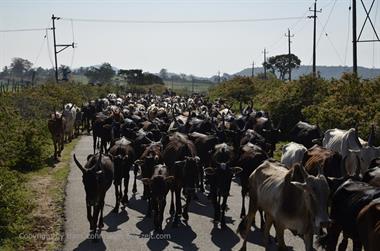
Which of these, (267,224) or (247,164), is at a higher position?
(247,164)

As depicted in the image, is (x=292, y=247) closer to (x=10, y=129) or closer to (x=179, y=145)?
(x=179, y=145)

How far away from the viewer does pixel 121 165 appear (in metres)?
13.1

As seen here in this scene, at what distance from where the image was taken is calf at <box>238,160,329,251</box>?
770cm

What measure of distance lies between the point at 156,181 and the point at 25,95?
18745mm

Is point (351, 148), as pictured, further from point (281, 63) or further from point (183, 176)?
point (281, 63)

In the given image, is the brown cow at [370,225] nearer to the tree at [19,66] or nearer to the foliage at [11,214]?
the foliage at [11,214]

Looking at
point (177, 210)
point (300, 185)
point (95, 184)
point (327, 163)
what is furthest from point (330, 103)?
point (300, 185)

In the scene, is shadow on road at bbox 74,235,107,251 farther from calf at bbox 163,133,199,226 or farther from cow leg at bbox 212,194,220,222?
cow leg at bbox 212,194,220,222

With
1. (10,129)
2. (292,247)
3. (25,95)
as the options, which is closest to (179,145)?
(292,247)

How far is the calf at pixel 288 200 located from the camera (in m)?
7.70

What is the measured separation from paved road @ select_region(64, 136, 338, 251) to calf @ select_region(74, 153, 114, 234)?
0.42 meters

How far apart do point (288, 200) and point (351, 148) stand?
664 centimetres

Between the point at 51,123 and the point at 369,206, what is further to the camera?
the point at 51,123

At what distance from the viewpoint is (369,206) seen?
290 inches
